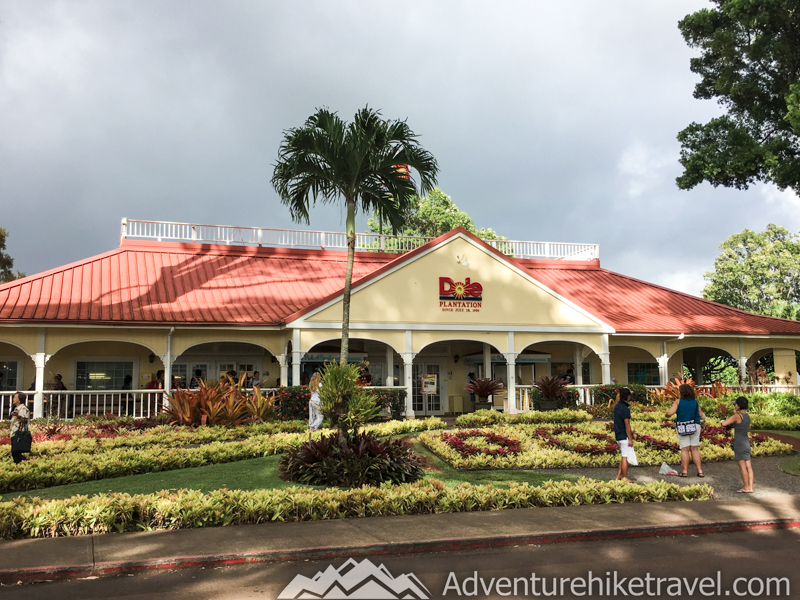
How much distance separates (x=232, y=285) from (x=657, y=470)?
15244 mm

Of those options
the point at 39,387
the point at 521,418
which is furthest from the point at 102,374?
the point at 521,418

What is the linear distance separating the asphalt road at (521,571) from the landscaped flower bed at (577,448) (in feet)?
16.5

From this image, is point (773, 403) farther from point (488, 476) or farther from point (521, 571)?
point (521, 571)

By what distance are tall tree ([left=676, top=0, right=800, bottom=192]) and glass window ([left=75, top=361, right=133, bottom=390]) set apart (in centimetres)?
2140

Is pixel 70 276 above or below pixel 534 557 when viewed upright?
above

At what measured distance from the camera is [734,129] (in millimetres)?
24484

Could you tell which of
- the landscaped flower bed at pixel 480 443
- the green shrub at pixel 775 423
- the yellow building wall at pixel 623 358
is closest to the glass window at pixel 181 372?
the landscaped flower bed at pixel 480 443

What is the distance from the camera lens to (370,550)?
6.53 meters

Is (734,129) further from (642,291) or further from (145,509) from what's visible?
(145,509)

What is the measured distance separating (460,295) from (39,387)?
40.9 ft

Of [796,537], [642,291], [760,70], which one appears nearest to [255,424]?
[796,537]

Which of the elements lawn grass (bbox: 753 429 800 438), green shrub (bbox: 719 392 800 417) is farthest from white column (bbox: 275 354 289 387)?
lawn grass (bbox: 753 429 800 438)

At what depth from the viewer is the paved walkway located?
6109mm

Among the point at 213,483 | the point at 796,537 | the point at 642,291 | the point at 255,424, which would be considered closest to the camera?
the point at 796,537
